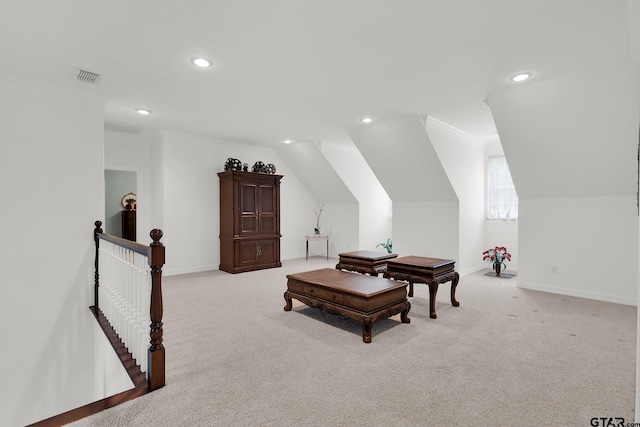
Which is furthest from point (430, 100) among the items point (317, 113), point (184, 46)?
point (184, 46)

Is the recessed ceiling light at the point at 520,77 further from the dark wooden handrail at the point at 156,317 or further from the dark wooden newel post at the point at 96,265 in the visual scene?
the dark wooden newel post at the point at 96,265

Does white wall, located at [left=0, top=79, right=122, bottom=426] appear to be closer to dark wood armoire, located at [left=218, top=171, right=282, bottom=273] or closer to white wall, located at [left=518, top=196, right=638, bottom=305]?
dark wood armoire, located at [left=218, top=171, right=282, bottom=273]

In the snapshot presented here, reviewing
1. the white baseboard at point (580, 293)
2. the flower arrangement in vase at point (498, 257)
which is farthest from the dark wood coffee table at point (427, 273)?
the flower arrangement in vase at point (498, 257)

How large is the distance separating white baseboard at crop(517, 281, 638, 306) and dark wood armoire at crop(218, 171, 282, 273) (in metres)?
4.40

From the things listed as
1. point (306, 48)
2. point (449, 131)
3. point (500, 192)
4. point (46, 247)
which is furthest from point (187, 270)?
point (500, 192)

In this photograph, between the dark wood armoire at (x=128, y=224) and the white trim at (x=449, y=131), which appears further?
the dark wood armoire at (x=128, y=224)

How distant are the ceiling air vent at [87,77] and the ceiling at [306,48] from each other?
7cm

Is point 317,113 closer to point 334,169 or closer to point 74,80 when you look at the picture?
point 334,169

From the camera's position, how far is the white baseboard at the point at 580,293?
4.12 meters

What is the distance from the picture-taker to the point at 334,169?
7.07 metres

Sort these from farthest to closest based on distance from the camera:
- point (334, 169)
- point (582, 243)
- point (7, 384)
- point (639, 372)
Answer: point (334, 169)
point (582, 243)
point (7, 384)
point (639, 372)

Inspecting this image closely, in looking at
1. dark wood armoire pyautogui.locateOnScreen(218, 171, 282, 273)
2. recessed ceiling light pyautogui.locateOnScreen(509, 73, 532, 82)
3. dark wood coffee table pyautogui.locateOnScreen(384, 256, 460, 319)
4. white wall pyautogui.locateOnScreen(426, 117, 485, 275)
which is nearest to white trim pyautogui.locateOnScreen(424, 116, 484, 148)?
white wall pyautogui.locateOnScreen(426, 117, 485, 275)

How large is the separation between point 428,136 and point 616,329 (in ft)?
10.3

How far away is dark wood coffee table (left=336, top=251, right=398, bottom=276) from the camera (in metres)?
4.38
